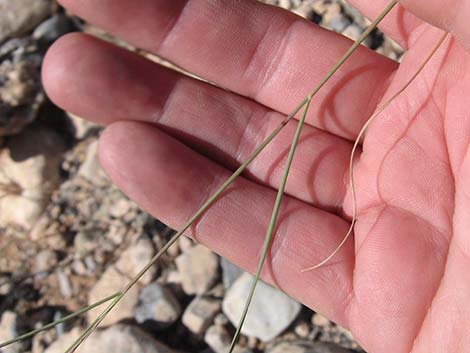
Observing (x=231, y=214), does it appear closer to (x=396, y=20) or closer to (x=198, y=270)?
(x=198, y=270)

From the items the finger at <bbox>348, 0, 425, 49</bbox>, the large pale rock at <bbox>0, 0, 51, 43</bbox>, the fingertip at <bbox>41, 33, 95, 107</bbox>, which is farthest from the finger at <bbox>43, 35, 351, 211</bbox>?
the large pale rock at <bbox>0, 0, 51, 43</bbox>

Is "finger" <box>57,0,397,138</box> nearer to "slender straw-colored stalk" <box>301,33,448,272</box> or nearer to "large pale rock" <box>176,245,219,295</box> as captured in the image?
"slender straw-colored stalk" <box>301,33,448,272</box>

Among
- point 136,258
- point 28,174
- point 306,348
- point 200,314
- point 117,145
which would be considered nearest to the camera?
point 117,145

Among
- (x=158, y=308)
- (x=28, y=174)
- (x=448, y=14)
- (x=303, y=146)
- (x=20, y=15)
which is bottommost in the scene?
(x=28, y=174)

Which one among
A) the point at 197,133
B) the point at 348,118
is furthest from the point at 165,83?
the point at 348,118

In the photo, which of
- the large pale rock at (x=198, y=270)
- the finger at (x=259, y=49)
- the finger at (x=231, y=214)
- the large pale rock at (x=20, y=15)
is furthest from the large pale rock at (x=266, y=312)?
the large pale rock at (x=20, y=15)

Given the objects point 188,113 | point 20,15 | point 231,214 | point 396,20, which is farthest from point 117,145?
point 20,15
